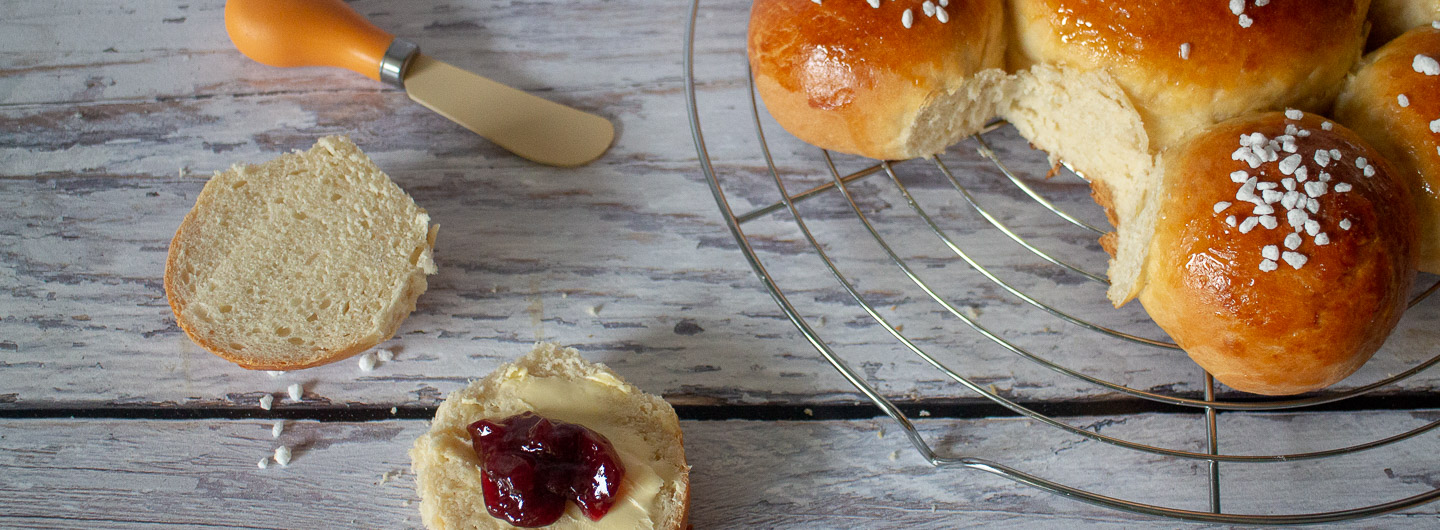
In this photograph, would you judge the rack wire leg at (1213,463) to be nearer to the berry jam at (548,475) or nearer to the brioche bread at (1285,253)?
the brioche bread at (1285,253)

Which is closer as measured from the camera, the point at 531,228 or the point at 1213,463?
the point at 1213,463

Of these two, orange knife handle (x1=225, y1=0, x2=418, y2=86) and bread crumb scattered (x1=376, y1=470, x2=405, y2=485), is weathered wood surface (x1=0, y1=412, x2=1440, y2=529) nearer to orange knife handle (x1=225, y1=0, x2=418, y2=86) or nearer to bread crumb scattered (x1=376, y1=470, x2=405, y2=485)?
bread crumb scattered (x1=376, y1=470, x2=405, y2=485)

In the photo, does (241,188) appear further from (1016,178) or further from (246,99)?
(1016,178)

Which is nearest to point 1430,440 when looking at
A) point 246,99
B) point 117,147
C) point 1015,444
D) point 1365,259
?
point 1365,259

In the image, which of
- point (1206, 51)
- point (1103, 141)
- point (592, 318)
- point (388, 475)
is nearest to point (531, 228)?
point (592, 318)

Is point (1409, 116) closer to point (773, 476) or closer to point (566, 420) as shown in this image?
point (773, 476)

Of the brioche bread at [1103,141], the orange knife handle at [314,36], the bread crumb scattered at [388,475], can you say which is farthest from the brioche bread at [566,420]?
the brioche bread at [1103,141]

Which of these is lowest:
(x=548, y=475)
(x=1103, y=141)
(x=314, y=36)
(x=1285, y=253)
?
(x=548, y=475)

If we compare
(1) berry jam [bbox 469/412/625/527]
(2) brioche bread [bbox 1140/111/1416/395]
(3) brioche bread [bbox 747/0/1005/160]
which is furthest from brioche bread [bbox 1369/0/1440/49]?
(1) berry jam [bbox 469/412/625/527]
